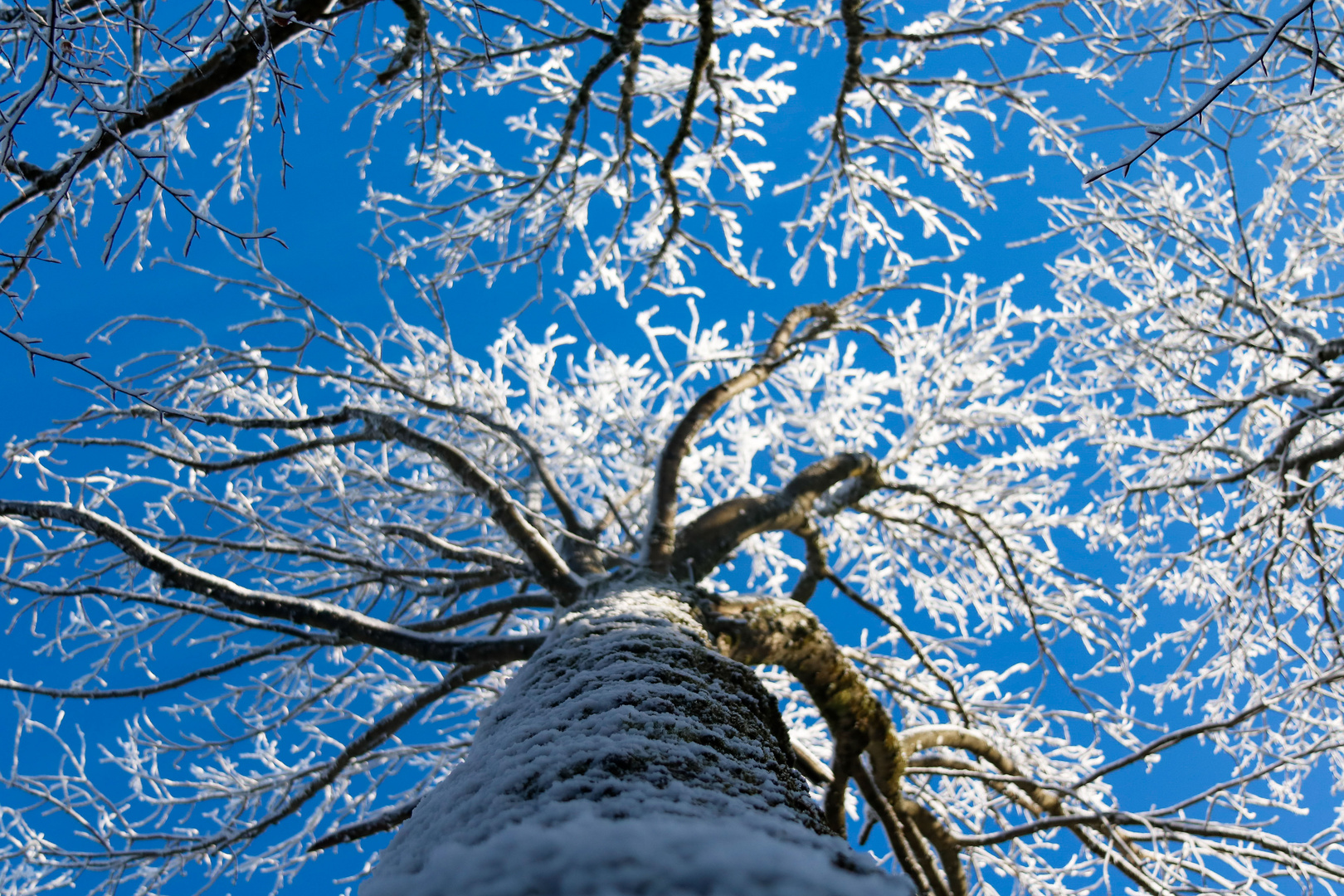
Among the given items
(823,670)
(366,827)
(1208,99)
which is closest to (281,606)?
(366,827)

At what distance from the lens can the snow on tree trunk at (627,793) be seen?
51cm

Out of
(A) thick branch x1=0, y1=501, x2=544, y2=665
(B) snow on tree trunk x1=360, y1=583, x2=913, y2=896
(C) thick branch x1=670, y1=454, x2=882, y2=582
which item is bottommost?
(B) snow on tree trunk x1=360, y1=583, x2=913, y2=896

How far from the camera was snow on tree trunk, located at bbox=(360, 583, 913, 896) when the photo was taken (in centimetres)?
51

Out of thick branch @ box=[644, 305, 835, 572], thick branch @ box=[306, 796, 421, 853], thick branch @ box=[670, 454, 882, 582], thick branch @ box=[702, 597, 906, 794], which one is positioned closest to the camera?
thick branch @ box=[306, 796, 421, 853]

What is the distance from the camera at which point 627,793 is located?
2.54 feet

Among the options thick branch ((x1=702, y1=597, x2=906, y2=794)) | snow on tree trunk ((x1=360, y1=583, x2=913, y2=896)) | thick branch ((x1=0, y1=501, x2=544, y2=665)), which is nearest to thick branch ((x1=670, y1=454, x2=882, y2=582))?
thick branch ((x1=702, y1=597, x2=906, y2=794))

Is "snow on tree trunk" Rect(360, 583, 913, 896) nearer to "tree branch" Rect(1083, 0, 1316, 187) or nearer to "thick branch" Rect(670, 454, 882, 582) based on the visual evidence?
"tree branch" Rect(1083, 0, 1316, 187)

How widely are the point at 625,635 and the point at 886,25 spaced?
3220 millimetres

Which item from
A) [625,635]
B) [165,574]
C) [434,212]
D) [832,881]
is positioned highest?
[434,212]

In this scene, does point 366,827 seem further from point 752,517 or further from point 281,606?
point 752,517

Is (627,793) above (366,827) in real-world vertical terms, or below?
below

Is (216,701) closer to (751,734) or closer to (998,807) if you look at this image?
(751,734)

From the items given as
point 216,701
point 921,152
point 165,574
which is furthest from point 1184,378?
point 216,701

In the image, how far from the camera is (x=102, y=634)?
3508mm
